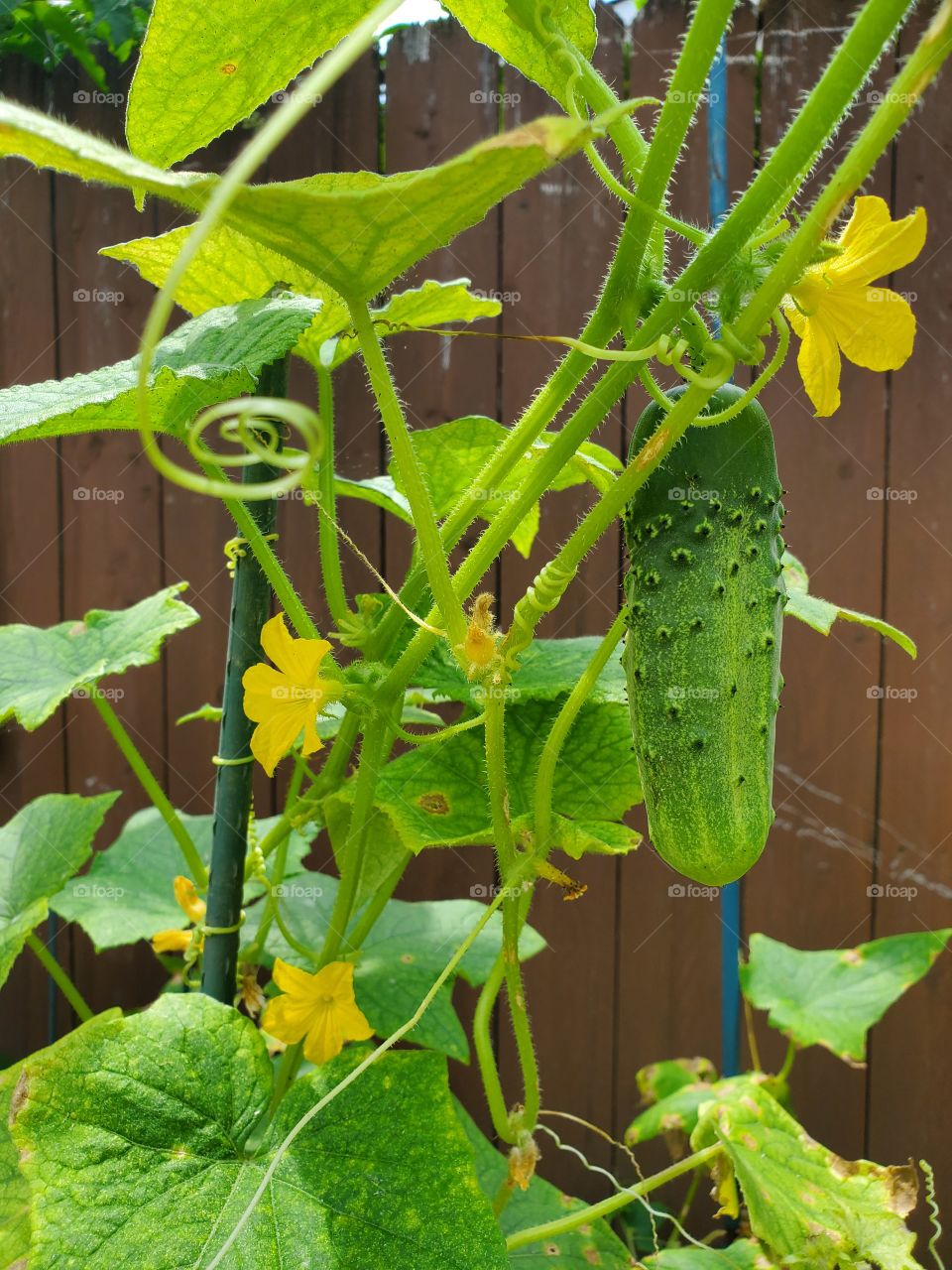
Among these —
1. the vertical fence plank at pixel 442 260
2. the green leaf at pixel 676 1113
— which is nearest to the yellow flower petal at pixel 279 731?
the green leaf at pixel 676 1113

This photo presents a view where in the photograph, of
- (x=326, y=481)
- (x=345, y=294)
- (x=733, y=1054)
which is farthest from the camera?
(x=733, y=1054)

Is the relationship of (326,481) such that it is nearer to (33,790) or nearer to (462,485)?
(462,485)

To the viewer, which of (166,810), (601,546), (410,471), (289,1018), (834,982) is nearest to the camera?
(410,471)

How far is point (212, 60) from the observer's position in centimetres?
54

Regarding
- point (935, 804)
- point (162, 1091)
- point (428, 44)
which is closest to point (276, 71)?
point (162, 1091)

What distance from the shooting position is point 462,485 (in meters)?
0.85

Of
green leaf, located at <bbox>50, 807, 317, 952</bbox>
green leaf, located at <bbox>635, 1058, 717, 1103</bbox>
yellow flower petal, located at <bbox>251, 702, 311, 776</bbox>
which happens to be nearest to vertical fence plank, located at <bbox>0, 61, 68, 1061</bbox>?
green leaf, located at <bbox>50, 807, 317, 952</bbox>

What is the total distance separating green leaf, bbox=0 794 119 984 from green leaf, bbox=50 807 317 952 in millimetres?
113

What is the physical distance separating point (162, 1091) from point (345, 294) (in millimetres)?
518

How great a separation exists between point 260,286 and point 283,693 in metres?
0.31

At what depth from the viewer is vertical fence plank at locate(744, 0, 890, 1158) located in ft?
5.12

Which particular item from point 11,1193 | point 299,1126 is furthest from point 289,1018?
point 11,1193

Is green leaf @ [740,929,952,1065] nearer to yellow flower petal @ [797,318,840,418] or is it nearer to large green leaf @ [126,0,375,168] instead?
yellow flower petal @ [797,318,840,418]

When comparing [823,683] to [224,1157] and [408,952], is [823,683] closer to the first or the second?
[408,952]
